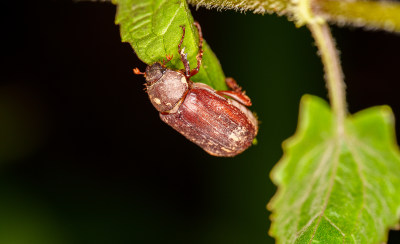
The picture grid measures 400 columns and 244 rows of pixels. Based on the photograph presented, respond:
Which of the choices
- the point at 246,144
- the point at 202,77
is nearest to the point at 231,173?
the point at 246,144

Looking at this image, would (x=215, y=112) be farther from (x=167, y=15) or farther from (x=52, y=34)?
(x=52, y=34)

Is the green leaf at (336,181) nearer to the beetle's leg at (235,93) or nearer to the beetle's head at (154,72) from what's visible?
the beetle's leg at (235,93)

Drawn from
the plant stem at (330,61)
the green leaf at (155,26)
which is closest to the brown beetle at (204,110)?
the green leaf at (155,26)

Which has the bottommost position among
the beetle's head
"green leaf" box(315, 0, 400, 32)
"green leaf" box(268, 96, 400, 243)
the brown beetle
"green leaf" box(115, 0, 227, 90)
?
"green leaf" box(268, 96, 400, 243)

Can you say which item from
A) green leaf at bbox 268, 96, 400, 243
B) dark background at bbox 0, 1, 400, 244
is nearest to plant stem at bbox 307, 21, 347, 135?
green leaf at bbox 268, 96, 400, 243

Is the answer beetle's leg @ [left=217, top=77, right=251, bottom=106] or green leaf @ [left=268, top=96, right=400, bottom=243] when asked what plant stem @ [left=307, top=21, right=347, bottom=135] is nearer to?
green leaf @ [left=268, top=96, right=400, bottom=243]

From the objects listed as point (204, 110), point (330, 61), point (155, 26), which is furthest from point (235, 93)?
point (155, 26)

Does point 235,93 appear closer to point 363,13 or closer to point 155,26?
point 155,26
